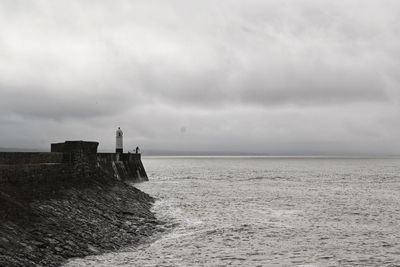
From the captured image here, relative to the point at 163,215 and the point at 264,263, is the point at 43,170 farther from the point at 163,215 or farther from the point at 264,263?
the point at 264,263

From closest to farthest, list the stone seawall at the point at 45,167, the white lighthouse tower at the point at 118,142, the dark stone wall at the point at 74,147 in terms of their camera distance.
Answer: the stone seawall at the point at 45,167
the dark stone wall at the point at 74,147
the white lighthouse tower at the point at 118,142

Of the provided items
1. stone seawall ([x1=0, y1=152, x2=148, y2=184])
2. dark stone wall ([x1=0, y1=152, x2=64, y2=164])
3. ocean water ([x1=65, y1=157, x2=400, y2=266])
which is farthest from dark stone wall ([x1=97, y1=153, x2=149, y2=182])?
dark stone wall ([x1=0, y1=152, x2=64, y2=164])

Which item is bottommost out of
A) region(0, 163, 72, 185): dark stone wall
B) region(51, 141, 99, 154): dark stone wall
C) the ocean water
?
the ocean water

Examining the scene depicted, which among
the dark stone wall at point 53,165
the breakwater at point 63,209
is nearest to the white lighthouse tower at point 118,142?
the breakwater at point 63,209

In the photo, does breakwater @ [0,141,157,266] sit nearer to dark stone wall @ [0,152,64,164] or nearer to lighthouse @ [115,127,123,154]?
dark stone wall @ [0,152,64,164]

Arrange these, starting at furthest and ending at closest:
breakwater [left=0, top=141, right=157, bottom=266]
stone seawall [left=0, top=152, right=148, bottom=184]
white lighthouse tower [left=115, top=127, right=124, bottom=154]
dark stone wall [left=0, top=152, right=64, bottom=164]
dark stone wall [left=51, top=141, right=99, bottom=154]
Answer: white lighthouse tower [left=115, top=127, right=124, bottom=154] < dark stone wall [left=51, top=141, right=99, bottom=154] < dark stone wall [left=0, top=152, right=64, bottom=164] < stone seawall [left=0, top=152, right=148, bottom=184] < breakwater [left=0, top=141, right=157, bottom=266]

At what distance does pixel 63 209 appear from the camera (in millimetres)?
17703

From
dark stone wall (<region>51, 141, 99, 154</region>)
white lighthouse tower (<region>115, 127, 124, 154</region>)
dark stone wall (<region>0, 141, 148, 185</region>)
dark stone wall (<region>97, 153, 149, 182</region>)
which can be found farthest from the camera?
white lighthouse tower (<region>115, 127, 124, 154</region>)

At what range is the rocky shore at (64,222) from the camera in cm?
1250

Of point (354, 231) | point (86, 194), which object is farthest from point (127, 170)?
point (354, 231)

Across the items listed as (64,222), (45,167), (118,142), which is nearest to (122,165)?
(118,142)

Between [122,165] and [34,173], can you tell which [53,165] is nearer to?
[34,173]

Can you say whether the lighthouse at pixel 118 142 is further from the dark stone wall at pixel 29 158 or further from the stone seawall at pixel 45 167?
the dark stone wall at pixel 29 158

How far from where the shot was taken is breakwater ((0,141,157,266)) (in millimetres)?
12938
